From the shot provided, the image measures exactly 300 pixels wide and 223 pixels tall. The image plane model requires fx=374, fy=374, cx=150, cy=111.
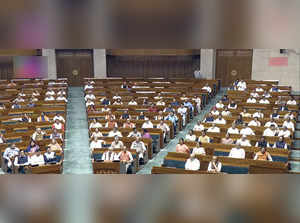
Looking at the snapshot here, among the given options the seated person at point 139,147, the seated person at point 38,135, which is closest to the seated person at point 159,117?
the seated person at point 139,147

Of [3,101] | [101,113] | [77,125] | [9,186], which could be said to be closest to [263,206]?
[9,186]

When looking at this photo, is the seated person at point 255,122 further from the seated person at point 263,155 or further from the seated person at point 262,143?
the seated person at point 263,155

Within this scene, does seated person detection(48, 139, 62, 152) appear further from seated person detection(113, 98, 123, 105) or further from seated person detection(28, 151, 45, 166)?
seated person detection(113, 98, 123, 105)

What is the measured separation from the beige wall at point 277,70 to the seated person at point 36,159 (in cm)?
1813

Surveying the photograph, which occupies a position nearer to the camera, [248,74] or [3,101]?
[3,101]

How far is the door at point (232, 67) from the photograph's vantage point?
89.3 feet

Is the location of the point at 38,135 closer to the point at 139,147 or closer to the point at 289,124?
the point at 139,147

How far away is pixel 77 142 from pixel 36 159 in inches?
154

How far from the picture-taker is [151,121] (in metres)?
14.1

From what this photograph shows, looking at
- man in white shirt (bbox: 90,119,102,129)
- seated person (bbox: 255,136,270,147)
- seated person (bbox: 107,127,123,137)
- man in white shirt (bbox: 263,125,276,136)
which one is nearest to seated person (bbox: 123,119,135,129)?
seated person (bbox: 107,127,123,137)

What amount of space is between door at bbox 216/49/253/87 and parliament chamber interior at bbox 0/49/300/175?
0.24 ft
